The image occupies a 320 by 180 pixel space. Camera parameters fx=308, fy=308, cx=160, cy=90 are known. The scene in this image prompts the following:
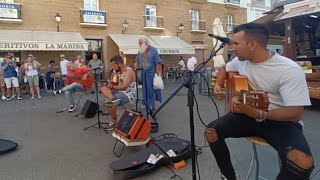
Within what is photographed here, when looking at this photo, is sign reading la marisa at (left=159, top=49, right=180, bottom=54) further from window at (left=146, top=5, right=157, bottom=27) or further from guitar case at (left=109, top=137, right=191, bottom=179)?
guitar case at (left=109, top=137, right=191, bottom=179)

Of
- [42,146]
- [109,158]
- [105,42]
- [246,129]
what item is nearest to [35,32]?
[105,42]

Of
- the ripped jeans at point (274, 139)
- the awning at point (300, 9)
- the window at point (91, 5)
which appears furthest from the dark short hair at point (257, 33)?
the window at point (91, 5)

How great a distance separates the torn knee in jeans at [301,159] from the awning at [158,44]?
16.1 metres

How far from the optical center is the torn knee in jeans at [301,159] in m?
2.15

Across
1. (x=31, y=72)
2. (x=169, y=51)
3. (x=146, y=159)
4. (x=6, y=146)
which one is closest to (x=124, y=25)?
(x=169, y=51)

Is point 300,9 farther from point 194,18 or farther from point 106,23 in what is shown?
point 194,18

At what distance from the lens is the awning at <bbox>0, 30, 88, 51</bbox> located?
1429cm

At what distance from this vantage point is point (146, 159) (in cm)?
355

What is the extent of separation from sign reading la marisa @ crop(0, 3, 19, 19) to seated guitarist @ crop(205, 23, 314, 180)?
15.1m

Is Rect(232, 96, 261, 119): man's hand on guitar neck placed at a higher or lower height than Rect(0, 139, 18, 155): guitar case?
higher

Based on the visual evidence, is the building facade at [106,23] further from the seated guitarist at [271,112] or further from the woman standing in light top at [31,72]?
the seated guitarist at [271,112]

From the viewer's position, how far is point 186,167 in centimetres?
362

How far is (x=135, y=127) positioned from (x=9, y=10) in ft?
45.7

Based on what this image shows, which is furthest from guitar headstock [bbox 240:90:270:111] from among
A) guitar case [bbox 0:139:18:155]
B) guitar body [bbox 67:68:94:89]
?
guitar body [bbox 67:68:94:89]
